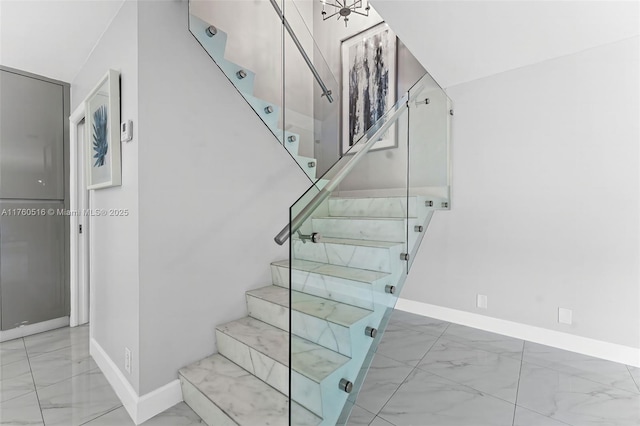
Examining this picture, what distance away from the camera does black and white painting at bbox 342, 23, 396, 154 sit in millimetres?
3986

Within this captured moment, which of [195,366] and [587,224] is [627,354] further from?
[195,366]

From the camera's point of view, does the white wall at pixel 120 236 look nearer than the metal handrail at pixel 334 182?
No

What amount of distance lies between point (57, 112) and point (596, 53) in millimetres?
5168

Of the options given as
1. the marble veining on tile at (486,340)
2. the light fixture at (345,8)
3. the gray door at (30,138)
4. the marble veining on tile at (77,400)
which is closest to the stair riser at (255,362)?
the marble veining on tile at (77,400)

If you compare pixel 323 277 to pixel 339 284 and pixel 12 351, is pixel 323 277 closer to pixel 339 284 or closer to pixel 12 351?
pixel 339 284

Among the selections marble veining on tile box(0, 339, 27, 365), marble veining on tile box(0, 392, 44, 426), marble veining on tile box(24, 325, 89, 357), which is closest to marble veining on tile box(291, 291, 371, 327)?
marble veining on tile box(0, 392, 44, 426)

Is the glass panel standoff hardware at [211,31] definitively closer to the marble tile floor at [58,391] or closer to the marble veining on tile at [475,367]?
the marble tile floor at [58,391]

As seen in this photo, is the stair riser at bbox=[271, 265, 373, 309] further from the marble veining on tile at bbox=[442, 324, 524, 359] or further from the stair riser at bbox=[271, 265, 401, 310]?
the marble veining on tile at bbox=[442, 324, 524, 359]

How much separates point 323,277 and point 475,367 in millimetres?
1676

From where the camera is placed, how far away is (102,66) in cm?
243

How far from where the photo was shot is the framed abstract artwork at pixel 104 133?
2070 mm

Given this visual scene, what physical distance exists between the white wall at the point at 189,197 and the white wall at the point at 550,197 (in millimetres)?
2194

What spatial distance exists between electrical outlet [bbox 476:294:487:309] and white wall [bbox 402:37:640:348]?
2.2 inches

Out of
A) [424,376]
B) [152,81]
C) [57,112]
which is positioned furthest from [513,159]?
[57,112]
